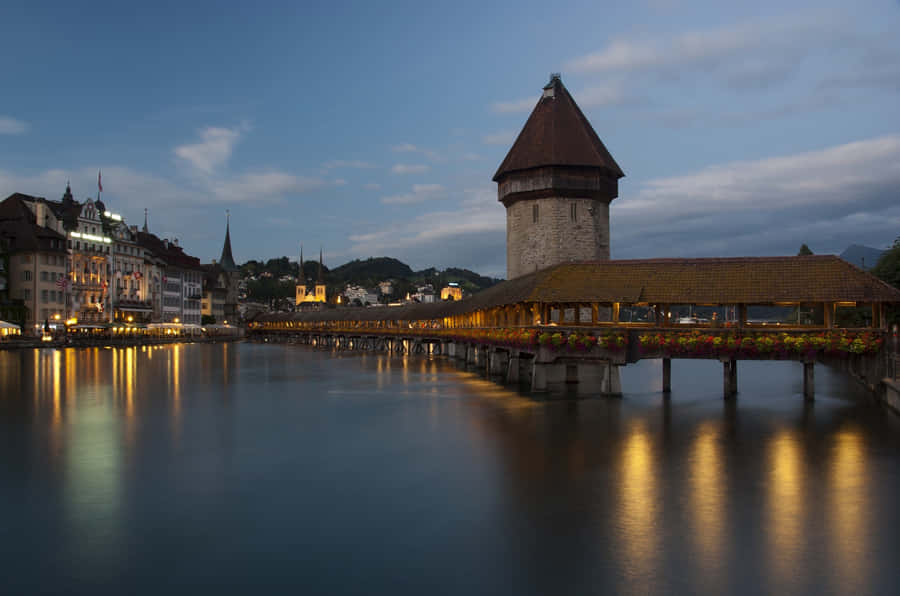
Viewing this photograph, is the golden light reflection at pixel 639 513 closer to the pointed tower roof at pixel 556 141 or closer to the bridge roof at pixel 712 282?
the bridge roof at pixel 712 282

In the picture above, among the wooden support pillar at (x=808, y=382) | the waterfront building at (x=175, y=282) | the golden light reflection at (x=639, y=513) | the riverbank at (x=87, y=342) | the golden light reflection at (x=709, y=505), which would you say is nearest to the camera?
the golden light reflection at (x=709, y=505)

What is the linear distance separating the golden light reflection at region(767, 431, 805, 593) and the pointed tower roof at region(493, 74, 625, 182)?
32.0 meters

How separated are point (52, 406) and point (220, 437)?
33.1 ft

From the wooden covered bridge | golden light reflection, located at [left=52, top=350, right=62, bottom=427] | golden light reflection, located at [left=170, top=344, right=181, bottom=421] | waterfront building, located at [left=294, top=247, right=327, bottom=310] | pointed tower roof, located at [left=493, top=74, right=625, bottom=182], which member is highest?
pointed tower roof, located at [left=493, top=74, right=625, bottom=182]

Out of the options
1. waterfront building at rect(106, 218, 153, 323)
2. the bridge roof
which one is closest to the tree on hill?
the bridge roof

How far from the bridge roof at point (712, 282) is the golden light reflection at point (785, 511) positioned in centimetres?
693

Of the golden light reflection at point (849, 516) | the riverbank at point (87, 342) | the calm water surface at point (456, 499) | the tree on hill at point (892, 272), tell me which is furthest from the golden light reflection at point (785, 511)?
the riverbank at point (87, 342)

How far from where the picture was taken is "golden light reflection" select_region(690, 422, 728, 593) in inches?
374

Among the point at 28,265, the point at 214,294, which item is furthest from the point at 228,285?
the point at 28,265

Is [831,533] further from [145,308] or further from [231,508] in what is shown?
[145,308]

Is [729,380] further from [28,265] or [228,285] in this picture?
[228,285]

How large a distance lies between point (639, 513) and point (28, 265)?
266ft

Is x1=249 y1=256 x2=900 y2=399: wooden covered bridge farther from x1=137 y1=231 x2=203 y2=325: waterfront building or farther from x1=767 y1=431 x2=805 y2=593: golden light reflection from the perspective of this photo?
x1=137 y1=231 x2=203 y2=325: waterfront building

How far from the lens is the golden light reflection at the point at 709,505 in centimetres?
951
